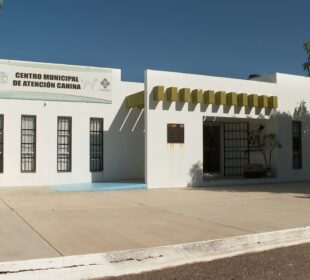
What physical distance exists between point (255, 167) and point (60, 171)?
28.0 feet

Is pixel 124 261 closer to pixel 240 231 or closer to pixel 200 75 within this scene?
pixel 240 231

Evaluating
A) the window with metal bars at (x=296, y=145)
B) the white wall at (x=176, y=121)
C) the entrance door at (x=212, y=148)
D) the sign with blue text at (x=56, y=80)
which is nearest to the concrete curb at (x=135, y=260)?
the white wall at (x=176, y=121)

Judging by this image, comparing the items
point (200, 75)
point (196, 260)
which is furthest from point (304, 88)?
point (196, 260)

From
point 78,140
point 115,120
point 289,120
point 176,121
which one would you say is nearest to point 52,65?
point 78,140

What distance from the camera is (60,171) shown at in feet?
58.9

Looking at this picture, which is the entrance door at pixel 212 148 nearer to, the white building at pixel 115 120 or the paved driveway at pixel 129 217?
the white building at pixel 115 120

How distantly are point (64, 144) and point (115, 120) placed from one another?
2371mm

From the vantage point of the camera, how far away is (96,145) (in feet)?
61.7

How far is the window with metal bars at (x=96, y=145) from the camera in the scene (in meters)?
18.7

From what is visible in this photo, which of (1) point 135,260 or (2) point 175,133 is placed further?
(2) point 175,133

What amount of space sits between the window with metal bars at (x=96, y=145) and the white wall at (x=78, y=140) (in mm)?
204

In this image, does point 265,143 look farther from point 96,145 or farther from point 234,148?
point 96,145

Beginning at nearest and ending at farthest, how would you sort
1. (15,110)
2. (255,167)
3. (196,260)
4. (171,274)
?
(171,274) < (196,260) < (15,110) < (255,167)

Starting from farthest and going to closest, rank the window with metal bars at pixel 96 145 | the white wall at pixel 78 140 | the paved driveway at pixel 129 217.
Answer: the window with metal bars at pixel 96 145 < the white wall at pixel 78 140 < the paved driveway at pixel 129 217
